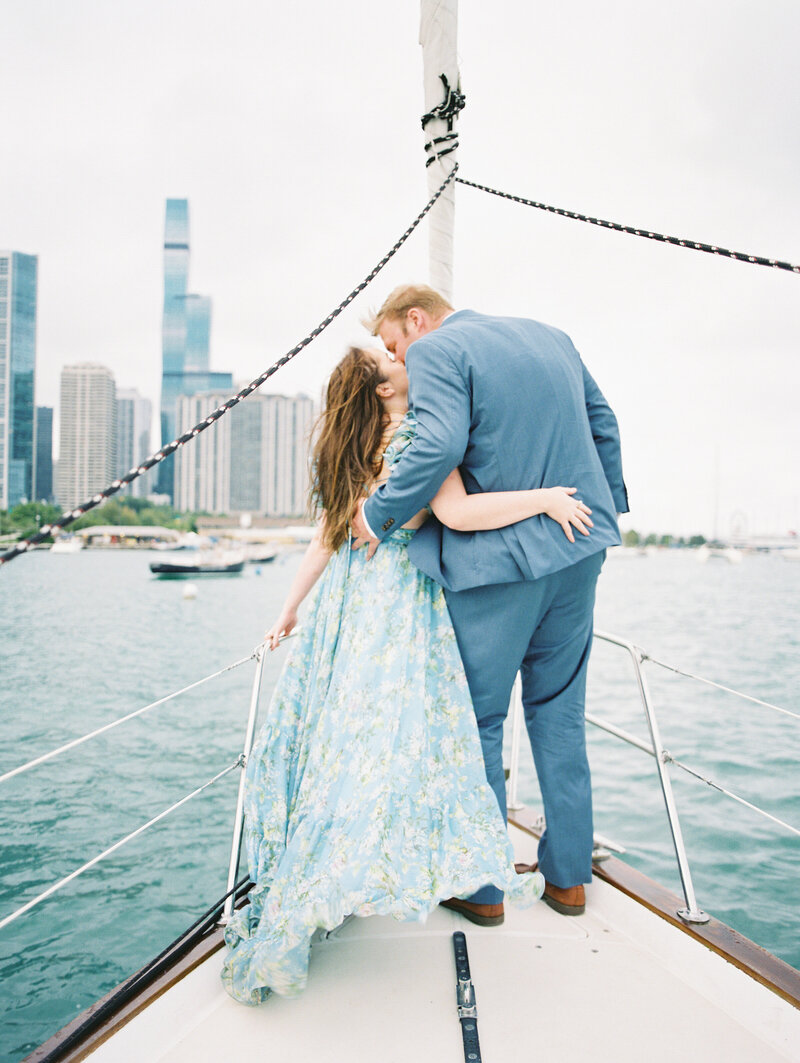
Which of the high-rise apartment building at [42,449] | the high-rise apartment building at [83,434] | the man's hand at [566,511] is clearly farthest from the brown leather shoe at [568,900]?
the high-rise apartment building at [83,434]

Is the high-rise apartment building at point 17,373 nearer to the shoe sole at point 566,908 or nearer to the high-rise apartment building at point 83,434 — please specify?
the shoe sole at point 566,908

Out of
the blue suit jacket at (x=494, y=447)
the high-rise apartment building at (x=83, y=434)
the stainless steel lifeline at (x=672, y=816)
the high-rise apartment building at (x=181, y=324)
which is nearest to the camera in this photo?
the blue suit jacket at (x=494, y=447)

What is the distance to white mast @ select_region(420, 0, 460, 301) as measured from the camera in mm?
1817

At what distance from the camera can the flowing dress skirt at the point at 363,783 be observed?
1115 millimetres

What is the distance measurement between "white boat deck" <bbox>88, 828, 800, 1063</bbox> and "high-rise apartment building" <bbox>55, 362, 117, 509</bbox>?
42.2 metres

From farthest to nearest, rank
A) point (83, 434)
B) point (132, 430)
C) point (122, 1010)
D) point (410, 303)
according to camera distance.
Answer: point (132, 430)
point (83, 434)
point (410, 303)
point (122, 1010)

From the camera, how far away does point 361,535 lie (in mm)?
1329

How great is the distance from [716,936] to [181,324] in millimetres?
108823

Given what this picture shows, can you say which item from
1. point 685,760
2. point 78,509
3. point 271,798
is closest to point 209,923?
point 271,798

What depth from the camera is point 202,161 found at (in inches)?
1997

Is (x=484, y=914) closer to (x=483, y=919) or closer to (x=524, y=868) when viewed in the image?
(x=483, y=919)

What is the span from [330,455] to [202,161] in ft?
191

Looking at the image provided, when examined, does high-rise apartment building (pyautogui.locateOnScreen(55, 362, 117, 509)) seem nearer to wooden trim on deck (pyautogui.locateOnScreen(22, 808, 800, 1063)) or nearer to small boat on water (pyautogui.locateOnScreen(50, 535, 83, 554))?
small boat on water (pyautogui.locateOnScreen(50, 535, 83, 554))

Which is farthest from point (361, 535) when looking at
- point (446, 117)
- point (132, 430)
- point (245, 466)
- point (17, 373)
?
point (132, 430)
